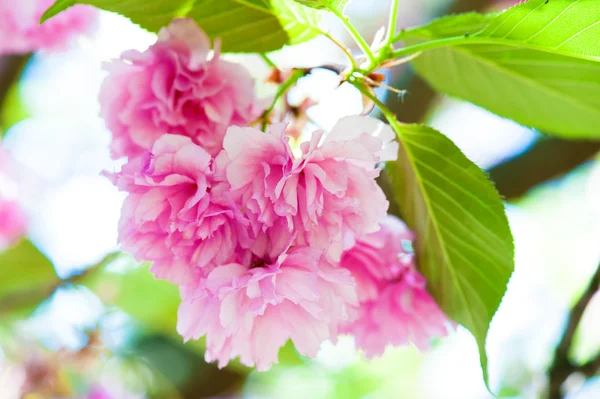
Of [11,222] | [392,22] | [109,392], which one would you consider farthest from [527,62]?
[11,222]

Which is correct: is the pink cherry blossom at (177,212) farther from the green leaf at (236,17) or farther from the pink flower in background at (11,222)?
the pink flower in background at (11,222)

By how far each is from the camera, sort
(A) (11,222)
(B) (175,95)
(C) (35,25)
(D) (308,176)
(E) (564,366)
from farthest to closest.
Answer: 1. (A) (11,222)
2. (C) (35,25)
3. (E) (564,366)
4. (B) (175,95)
5. (D) (308,176)

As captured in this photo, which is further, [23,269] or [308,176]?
[23,269]

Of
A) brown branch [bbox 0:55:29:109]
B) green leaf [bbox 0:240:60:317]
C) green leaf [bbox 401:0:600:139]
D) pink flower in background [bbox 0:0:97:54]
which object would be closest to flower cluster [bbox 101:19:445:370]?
green leaf [bbox 401:0:600:139]

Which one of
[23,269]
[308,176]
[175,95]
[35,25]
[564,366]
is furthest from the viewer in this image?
[23,269]

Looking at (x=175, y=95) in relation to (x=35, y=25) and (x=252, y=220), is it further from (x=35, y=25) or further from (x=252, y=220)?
(x=35, y=25)

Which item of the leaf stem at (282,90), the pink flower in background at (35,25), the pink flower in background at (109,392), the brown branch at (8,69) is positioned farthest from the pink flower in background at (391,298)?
the brown branch at (8,69)
